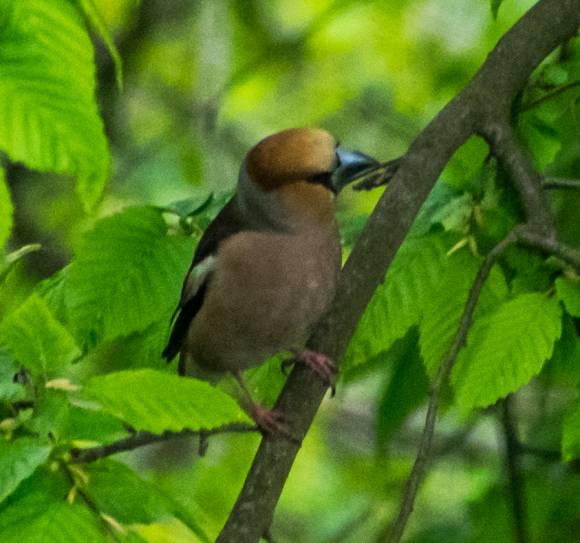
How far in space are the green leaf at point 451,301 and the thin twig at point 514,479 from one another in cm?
50

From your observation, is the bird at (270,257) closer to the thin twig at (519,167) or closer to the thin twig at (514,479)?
the thin twig at (519,167)

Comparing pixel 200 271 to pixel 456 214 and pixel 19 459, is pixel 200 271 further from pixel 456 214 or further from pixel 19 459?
pixel 19 459

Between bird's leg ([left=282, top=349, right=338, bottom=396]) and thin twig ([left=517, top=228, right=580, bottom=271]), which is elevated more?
thin twig ([left=517, top=228, right=580, bottom=271])

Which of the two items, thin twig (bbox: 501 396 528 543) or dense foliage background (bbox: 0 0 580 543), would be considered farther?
thin twig (bbox: 501 396 528 543)

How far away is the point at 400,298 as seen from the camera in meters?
2.35

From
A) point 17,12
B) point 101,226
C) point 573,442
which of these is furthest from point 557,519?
point 17,12

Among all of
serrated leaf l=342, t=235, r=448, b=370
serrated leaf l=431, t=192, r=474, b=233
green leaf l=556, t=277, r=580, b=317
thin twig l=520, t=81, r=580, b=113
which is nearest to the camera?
green leaf l=556, t=277, r=580, b=317

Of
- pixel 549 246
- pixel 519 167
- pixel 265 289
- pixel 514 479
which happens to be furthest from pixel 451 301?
pixel 514 479

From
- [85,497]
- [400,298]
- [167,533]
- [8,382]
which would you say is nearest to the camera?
[8,382]

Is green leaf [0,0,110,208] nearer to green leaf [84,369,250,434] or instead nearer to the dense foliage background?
the dense foliage background

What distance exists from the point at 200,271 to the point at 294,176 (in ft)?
1.15

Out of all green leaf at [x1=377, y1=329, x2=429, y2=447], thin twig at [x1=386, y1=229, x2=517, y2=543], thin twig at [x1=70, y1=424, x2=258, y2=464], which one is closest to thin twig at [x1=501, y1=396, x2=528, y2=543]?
green leaf at [x1=377, y1=329, x2=429, y2=447]

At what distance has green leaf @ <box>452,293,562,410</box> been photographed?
2172mm

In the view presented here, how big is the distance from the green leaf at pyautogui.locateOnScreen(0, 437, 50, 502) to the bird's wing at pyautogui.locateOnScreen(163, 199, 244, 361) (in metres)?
1.17
